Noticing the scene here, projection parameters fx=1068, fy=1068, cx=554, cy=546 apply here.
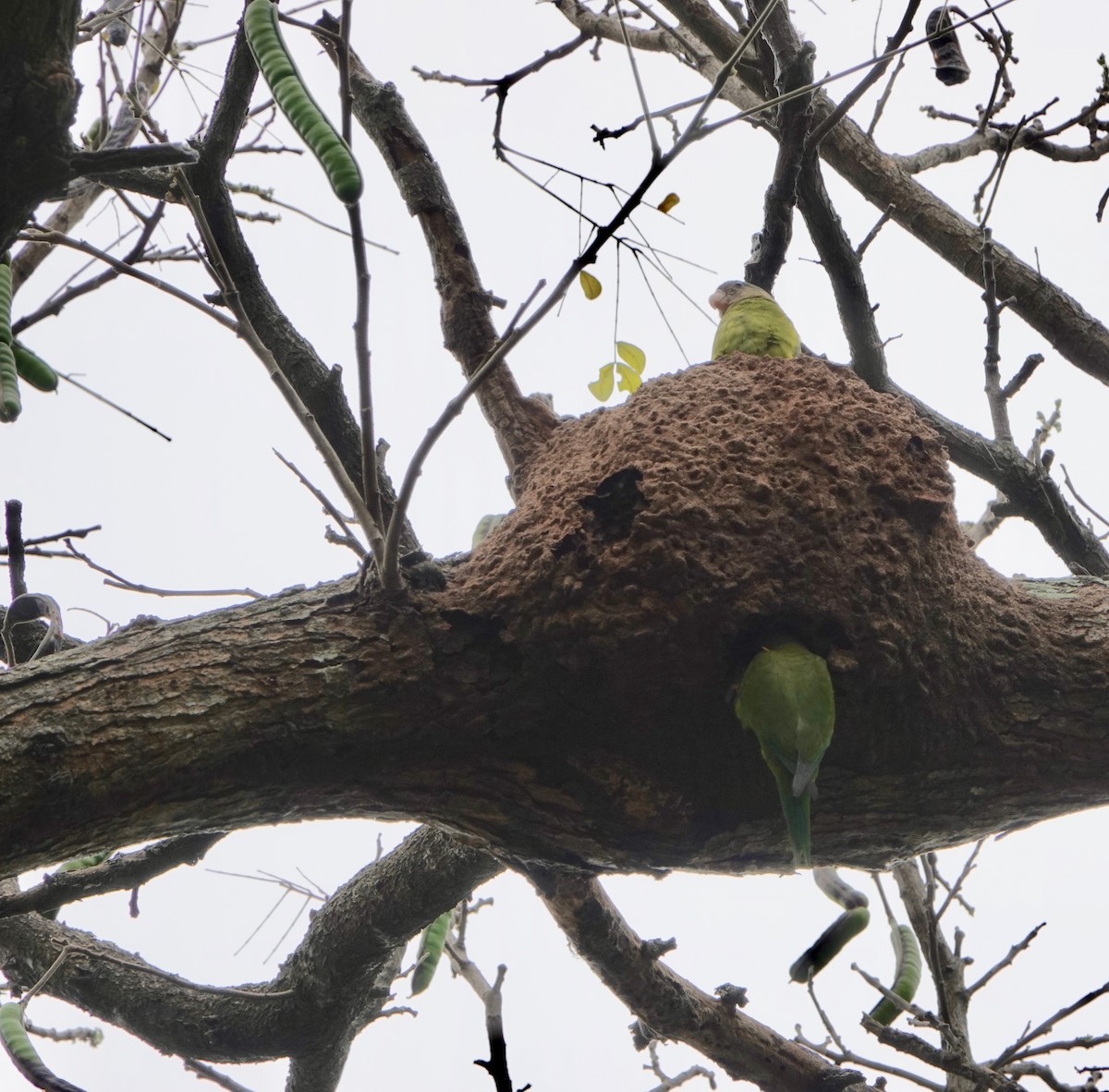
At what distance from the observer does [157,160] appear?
5.71ft

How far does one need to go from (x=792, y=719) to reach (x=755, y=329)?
1.56 m

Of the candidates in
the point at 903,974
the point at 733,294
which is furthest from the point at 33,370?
the point at 903,974

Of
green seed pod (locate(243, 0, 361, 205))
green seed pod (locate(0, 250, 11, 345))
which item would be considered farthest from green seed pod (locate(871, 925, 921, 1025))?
green seed pod (locate(0, 250, 11, 345))

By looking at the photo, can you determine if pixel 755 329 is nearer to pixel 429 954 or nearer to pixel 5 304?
pixel 5 304

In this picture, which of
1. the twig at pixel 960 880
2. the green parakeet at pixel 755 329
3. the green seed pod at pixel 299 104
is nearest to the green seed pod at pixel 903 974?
the twig at pixel 960 880

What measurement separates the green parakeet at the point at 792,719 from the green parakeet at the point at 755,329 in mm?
1325

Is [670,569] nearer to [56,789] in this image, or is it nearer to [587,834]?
[587,834]

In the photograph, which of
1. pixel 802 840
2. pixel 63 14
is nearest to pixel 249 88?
pixel 63 14

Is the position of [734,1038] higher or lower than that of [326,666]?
lower

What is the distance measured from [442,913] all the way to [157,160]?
8.37 feet

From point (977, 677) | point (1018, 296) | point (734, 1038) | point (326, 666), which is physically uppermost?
point (1018, 296)

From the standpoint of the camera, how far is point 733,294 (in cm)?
357

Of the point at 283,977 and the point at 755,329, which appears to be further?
the point at 283,977

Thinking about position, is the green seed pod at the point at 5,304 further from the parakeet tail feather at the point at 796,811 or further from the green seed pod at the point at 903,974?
the green seed pod at the point at 903,974
